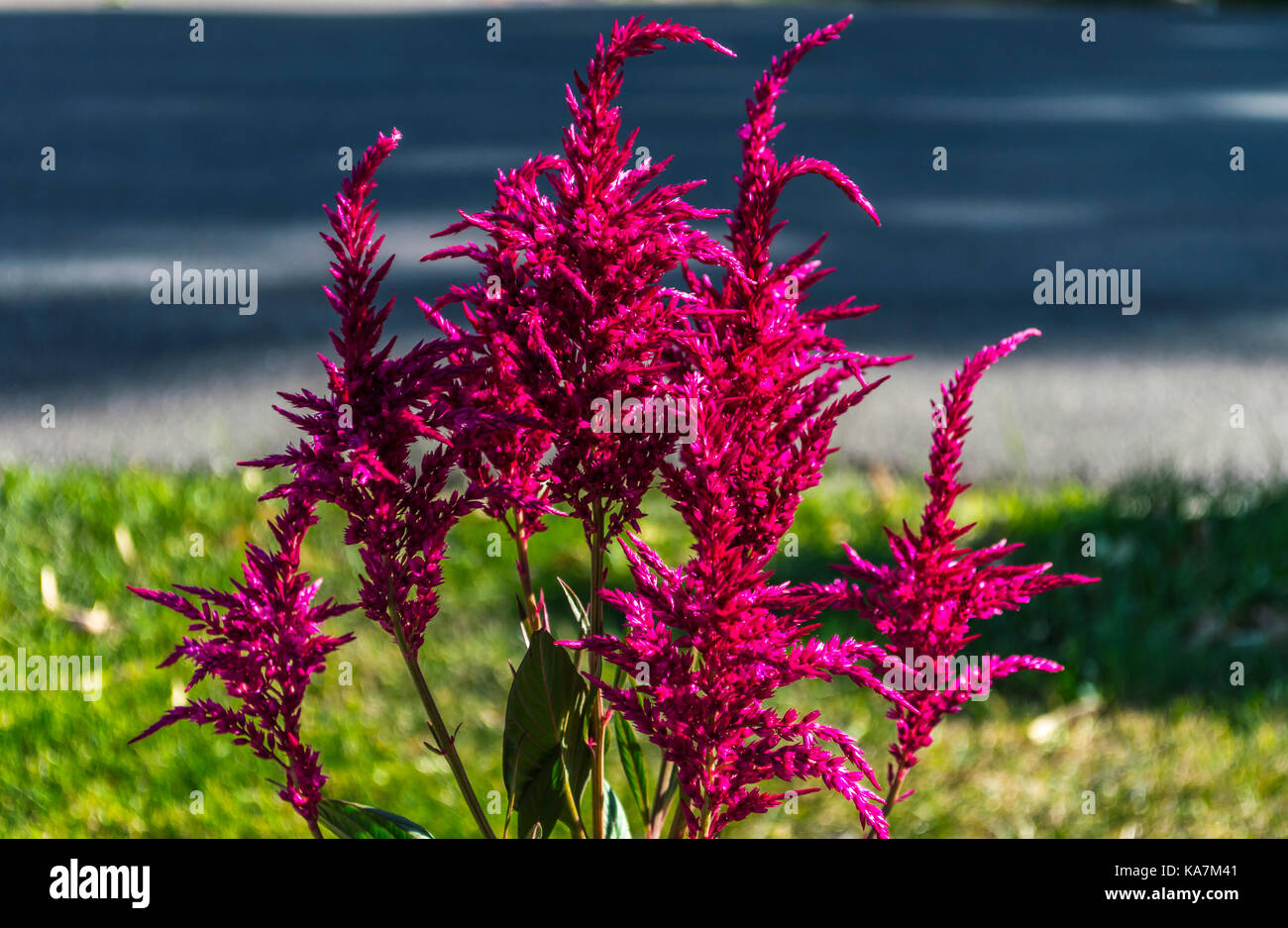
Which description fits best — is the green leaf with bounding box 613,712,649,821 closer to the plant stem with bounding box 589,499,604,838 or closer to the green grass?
the plant stem with bounding box 589,499,604,838

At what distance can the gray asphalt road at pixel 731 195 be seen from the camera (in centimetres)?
508

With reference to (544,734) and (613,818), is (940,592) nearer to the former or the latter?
(544,734)

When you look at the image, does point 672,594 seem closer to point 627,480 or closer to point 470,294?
point 627,480

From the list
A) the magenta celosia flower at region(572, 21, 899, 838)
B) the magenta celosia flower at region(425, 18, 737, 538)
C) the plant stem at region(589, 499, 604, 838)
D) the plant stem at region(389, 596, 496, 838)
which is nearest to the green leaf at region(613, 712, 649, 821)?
the plant stem at region(589, 499, 604, 838)

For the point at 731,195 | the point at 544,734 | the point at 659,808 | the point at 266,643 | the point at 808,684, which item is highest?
the point at 731,195

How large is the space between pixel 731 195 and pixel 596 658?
6.15m

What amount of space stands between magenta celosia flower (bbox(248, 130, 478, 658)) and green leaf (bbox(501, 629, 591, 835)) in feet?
0.71

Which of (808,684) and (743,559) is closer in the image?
(743,559)

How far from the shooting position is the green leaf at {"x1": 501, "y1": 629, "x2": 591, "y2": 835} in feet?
5.11

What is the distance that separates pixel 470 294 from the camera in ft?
4.66

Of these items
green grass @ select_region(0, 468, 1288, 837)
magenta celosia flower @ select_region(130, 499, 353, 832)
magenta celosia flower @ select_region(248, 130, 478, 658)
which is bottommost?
green grass @ select_region(0, 468, 1288, 837)

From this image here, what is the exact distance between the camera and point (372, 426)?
4.33ft

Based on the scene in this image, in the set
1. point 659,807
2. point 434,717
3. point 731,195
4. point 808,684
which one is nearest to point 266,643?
point 434,717
